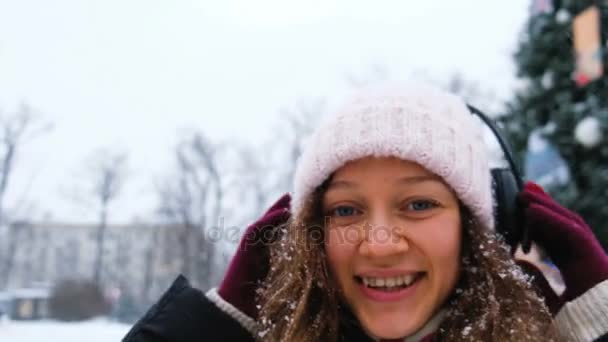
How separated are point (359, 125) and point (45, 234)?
103 ft

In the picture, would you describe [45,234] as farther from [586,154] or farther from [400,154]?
[400,154]

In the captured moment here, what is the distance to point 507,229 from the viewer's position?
1.43 m

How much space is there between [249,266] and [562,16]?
580 centimetres

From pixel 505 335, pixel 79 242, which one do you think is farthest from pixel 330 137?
pixel 79 242

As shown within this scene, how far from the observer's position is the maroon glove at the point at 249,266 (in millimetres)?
1498

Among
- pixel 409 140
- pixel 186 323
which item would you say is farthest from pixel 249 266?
pixel 409 140

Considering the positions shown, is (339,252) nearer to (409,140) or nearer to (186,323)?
(409,140)

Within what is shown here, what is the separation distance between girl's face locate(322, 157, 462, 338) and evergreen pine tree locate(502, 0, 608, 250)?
16.6ft

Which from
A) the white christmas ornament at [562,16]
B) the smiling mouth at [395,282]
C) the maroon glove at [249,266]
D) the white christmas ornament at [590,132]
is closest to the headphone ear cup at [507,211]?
the smiling mouth at [395,282]

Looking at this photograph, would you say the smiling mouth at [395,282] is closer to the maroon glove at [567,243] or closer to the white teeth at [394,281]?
the white teeth at [394,281]

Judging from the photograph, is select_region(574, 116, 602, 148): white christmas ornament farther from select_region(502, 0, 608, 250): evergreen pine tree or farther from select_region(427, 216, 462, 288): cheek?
select_region(427, 216, 462, 288): cheek

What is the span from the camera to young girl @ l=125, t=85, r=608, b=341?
1.26 metres

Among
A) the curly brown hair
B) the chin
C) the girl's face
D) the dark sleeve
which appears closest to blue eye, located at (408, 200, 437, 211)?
the girl's face

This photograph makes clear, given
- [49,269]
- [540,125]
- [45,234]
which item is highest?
[540,125]
